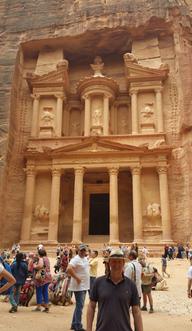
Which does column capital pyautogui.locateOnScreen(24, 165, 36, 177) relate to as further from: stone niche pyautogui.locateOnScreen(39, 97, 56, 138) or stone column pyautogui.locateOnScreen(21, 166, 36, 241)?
stone niche pyautogui.locateOnScreen(39, 97, 56, 138)

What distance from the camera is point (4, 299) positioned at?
32.4ft

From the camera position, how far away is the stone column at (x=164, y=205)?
24406 mm

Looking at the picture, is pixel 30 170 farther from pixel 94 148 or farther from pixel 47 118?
pixel 47 118

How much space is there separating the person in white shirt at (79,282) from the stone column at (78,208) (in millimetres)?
18049

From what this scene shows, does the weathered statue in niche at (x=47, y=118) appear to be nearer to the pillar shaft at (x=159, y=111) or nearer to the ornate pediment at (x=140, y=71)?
the ornate pediment at (x=140, y=71)

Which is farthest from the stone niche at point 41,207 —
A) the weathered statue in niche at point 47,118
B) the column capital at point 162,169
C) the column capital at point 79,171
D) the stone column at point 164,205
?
the column capital at point 162,169

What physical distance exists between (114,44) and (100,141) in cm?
1117

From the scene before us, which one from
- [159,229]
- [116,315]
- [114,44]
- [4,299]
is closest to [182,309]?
[4,299]

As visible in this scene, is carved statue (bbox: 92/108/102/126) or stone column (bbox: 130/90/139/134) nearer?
stone column (bbox: 130/90/139/134)

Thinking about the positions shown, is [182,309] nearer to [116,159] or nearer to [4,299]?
[4,299]

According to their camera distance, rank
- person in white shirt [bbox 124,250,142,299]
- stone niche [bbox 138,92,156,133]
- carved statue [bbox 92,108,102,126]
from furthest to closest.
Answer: carved statue [bbox 92,108,102,126], stone niche [bbox 138,92,156,133], person in white shirt [bbox 124,250,142,299]

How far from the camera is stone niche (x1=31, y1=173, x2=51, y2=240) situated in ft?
85.3

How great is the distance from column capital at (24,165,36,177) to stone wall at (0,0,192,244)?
89 centimetres

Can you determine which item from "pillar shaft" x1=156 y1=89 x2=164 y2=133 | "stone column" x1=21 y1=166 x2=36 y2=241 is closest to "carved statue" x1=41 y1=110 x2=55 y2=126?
"stone column" x1=21 y1=166 x2=36 y2=241
